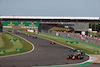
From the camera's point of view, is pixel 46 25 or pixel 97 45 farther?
pixel 46 25

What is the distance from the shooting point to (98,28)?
10169cm

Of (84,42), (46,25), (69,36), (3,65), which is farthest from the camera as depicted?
(46,25)

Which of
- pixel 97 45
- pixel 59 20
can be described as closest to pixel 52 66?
pixel 97 45

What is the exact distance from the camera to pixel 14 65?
24641mm

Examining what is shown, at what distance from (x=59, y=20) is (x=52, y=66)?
7635cm

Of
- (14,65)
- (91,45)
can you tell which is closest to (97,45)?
(91,45)

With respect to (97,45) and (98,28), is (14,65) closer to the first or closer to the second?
(97,45)

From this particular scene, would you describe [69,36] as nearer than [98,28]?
Yes

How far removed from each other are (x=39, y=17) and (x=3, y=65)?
73417 millimetres

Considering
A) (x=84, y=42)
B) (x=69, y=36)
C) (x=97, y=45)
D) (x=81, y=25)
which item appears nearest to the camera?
(x=97, y=45)

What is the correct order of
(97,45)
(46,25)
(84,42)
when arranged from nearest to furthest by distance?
(97,45) → (84,42) → (46,25)

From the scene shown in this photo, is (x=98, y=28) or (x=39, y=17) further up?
(x=39, y=17)

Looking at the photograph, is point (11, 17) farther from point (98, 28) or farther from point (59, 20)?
point (98, 28)

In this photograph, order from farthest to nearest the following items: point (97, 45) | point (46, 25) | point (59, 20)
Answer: point (59, 20) → point (46, 25) → point (97, 45)
